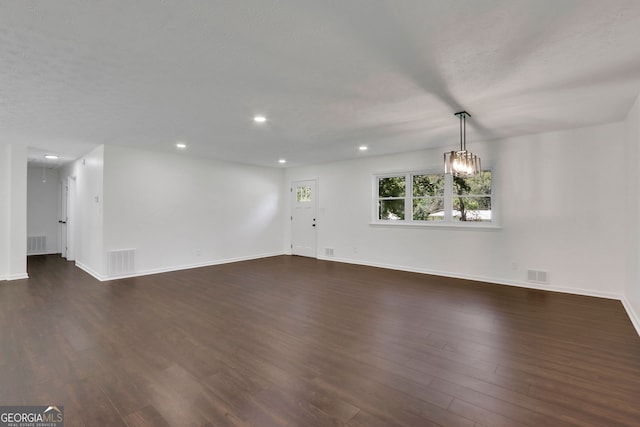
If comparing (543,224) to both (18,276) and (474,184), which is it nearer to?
(474,184)

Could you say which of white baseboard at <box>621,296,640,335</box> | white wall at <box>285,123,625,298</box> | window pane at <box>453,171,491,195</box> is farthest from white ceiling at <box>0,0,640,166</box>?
white baseboard at <box>621,296,640,335</box>

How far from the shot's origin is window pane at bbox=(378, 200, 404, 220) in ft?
20.3

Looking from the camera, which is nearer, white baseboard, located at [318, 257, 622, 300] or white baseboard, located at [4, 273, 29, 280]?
white baseboard, located at [318, 257, 622, 300]

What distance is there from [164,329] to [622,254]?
5901 mm

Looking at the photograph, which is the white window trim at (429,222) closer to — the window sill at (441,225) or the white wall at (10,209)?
the window sill at (441,225)

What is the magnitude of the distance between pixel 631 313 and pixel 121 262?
7.48 metres

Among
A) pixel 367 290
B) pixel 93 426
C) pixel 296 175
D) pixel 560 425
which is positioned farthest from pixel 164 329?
pixel 296 175

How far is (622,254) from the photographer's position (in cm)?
399

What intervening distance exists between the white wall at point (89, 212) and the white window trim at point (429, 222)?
526 cm

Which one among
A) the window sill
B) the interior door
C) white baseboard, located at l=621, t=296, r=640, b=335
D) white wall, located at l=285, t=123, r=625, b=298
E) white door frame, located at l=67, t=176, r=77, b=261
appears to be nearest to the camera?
white baseboard, located at l=621, t=296, r=640, b=335

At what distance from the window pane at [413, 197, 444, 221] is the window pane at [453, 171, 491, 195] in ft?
1.22

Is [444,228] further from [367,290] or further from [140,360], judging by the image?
[140,360]

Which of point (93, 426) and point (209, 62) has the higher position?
point (209, 62)

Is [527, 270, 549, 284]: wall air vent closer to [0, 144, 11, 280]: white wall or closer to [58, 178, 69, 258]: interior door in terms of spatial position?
[0, 144, 11, 280]: white wall
